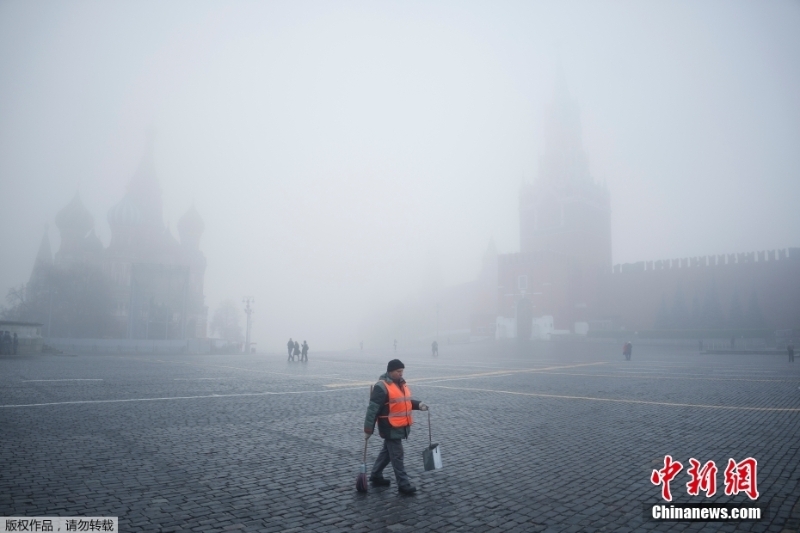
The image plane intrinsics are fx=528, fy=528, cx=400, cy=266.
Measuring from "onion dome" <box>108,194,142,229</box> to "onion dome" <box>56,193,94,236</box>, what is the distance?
3.09 metres

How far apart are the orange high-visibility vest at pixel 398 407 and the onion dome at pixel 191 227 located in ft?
246

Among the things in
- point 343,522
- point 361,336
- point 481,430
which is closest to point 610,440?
point 481,430

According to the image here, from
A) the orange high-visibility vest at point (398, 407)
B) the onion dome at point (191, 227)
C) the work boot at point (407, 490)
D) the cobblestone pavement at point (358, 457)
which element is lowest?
the cobblestone pavement at point (358, 457)

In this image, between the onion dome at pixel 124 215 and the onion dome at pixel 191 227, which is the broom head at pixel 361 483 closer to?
the onion dome at pixel 124 215

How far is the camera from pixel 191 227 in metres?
74.9

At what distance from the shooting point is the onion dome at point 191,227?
74.4 m

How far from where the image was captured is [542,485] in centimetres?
542

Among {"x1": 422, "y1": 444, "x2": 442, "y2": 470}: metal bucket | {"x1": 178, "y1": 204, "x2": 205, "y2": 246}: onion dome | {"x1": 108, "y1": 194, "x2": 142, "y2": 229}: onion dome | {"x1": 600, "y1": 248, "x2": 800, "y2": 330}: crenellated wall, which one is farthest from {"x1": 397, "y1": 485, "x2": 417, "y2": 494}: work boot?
{"x1": 178, "y1": 204, "x2": 205, "y2": 246}: onion dome

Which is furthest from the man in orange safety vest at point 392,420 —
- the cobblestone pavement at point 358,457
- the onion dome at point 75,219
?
the onion dome at point 75,219

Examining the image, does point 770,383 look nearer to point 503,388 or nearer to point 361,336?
point 503,388

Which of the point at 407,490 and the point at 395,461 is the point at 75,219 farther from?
the point at 407,490

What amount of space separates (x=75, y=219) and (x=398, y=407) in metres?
74.9

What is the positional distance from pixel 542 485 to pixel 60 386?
13.5m

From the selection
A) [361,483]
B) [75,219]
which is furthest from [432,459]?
[75,219]
